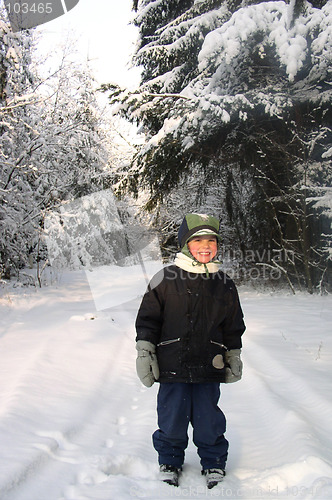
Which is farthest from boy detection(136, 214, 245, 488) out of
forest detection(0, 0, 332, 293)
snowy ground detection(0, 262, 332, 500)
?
forest detection(0, 0, 332, 293)

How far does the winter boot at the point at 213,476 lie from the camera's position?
8.09 ft

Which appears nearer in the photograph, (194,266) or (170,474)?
(170,474)

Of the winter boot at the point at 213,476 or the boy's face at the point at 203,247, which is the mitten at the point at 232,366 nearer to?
the winter boot at the point at 213,476

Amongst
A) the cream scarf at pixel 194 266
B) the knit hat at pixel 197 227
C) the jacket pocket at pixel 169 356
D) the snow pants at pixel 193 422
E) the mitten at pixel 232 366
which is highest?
the knit hat at pixel 197 227

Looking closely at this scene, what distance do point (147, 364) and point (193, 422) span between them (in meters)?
0.51

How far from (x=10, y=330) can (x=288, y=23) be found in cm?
674

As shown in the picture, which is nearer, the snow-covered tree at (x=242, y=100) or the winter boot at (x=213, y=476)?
the winter boot at (x=213, y=476)

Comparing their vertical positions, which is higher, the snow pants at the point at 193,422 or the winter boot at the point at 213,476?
the snow pants at the point at 193,422

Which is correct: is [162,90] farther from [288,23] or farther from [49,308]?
[49,308]

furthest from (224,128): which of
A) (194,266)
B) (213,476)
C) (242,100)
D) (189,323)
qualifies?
(213,476)

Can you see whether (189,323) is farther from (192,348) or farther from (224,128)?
(224,128)

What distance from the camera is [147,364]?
2.58 metres

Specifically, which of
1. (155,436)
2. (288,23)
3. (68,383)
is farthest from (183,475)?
(288,23)

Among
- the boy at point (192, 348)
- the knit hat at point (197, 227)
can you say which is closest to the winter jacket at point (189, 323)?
the boy at point (192, 348)
